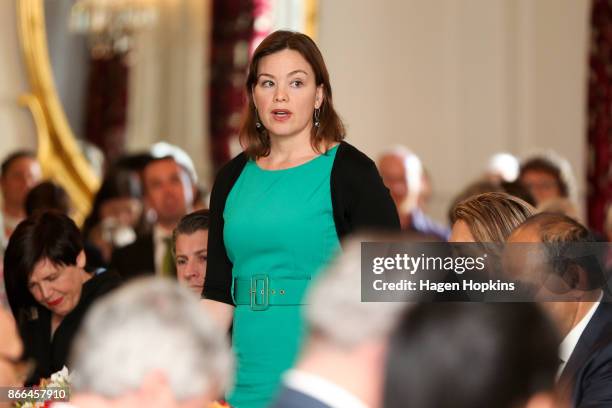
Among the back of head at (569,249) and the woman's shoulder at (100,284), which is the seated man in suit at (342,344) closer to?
the back of head at (569,249)

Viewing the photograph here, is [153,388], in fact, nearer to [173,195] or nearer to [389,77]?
[173,195]

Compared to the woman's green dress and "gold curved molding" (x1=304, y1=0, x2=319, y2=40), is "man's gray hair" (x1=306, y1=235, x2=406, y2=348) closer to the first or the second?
the woman's green dress

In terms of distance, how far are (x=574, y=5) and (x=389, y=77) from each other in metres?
1.36

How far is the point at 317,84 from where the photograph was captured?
Result: 10.6 ft

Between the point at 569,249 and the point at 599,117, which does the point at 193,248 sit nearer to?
the point at 569,249

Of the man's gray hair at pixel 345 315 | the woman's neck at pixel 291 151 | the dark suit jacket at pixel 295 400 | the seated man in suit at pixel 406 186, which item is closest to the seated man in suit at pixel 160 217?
the seated man in suit at pixel 406 186

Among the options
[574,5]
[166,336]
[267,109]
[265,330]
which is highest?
[574,5]

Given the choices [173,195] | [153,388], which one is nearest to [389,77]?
[173,195]

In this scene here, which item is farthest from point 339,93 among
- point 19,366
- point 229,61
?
point 19,366

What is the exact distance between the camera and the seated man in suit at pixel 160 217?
5.38 meters

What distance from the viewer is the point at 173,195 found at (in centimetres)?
587

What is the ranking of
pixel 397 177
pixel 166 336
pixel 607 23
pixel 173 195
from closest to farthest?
pixel 166 336
pixel 173 195
pixel 397 177
pixel 607 23

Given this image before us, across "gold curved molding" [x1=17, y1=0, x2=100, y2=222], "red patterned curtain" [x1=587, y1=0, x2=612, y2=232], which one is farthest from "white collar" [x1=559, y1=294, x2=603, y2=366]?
"gold curved molding" [x1=17, y1=0, x2=100, y2=222]

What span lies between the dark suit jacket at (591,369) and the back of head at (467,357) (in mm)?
1241
